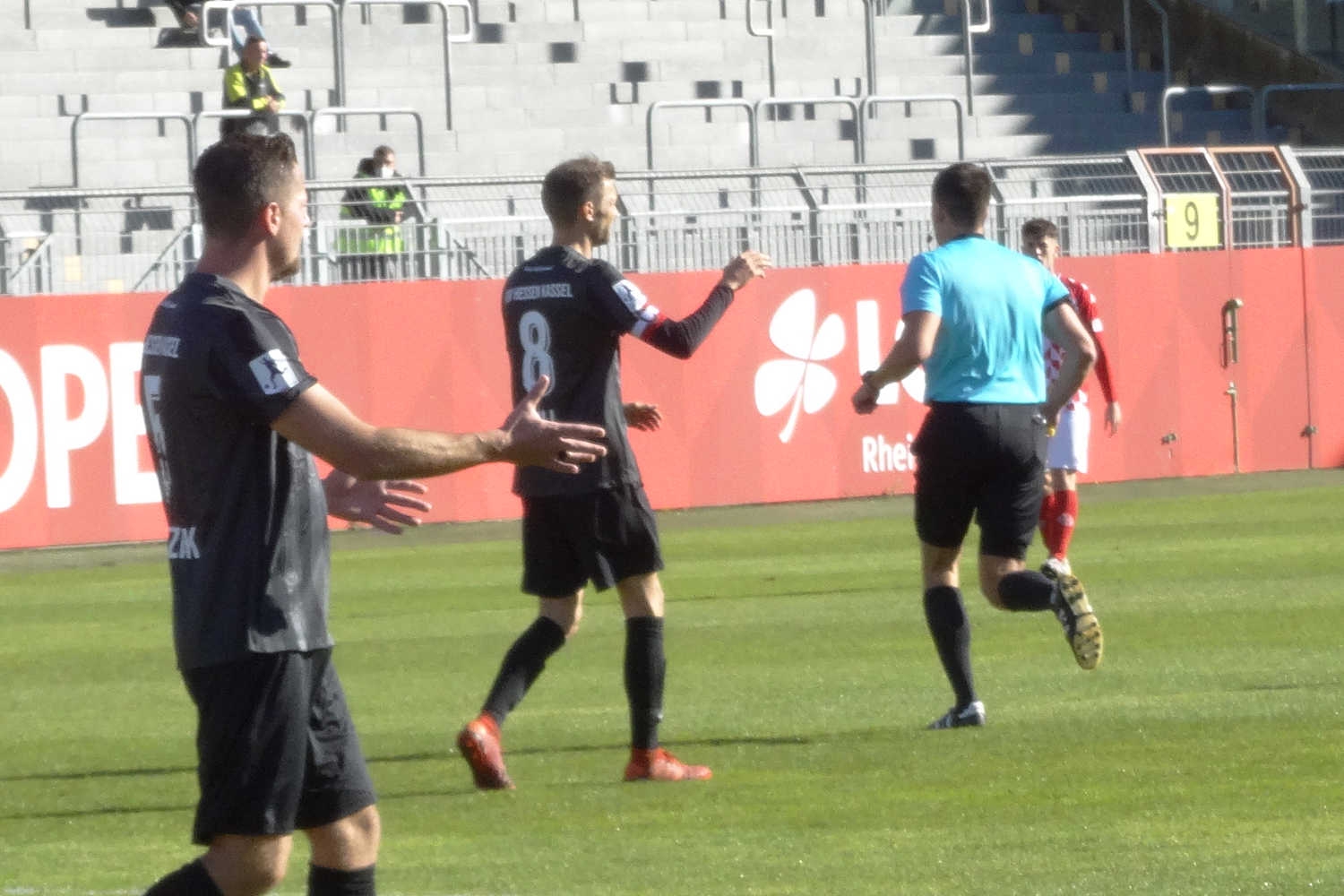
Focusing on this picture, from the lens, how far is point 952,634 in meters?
9.54

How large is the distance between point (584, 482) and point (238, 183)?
3536 millimetres

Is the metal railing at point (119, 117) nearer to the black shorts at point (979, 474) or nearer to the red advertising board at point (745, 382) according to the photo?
the red advertising board at point (745, 382)

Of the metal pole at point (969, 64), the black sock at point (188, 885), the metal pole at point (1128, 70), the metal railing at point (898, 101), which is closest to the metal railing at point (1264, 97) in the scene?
the metal pole at point (1128, 70)

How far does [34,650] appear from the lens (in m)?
13.5

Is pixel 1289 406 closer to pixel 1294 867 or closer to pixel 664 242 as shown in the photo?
pixel 664 242

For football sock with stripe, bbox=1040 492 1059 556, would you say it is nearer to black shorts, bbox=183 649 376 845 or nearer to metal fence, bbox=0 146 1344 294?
metal fence, bbox=0 146 1344 294

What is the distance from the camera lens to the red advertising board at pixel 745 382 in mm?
19766

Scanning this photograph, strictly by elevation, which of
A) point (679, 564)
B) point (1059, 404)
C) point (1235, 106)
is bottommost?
point (679, 564)

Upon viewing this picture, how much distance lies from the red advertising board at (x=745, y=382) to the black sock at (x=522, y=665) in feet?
37.8

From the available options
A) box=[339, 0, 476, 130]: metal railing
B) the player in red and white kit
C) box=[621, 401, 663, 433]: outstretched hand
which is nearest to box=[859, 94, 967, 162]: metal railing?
box=[339, 0, 476, 130]: metal railing

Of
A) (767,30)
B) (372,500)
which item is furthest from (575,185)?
(767,30)

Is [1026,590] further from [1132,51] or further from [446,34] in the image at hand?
[1132,51]

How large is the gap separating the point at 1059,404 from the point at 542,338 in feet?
8.96

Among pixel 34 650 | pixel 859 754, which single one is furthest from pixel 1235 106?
pixel 859 754
